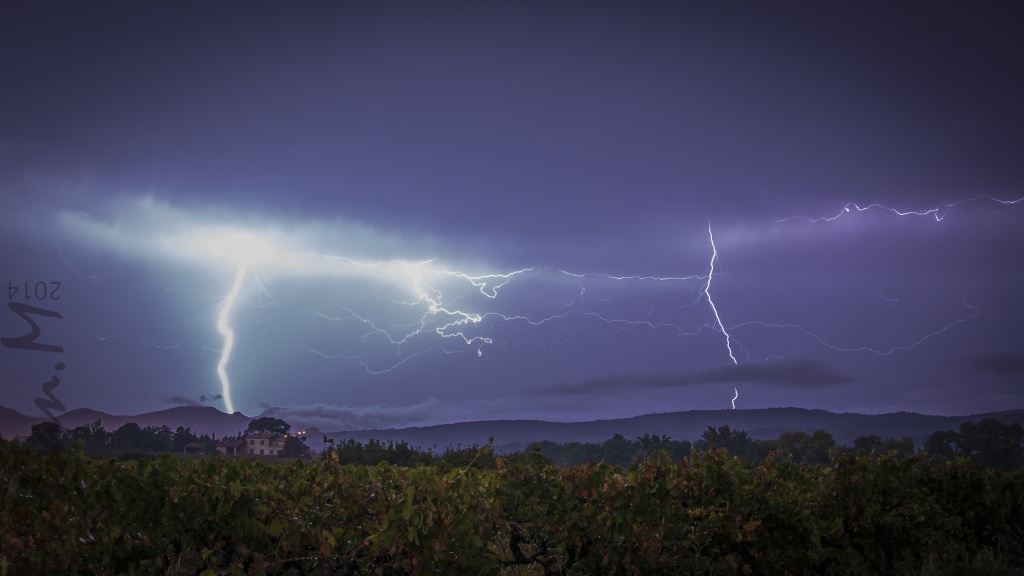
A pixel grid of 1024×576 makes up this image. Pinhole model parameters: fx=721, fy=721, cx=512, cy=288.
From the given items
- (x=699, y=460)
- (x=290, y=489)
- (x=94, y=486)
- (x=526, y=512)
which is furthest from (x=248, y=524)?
(x=699, y=460)

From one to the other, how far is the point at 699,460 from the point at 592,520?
1900 mm

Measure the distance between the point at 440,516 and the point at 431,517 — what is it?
0.11 meters

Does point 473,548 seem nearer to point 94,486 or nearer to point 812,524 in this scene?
point 94,486

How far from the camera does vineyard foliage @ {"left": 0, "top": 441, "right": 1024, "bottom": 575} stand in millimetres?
4371

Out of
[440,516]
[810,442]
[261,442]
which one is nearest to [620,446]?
[810,442]

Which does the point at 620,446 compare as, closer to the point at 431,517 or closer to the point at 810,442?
the point at 810,442

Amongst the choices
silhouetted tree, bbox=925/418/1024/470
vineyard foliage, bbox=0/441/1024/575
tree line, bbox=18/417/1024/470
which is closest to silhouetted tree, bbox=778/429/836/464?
tree line, bbox=18/417/1024/470

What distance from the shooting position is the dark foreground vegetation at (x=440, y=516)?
4.38 metres

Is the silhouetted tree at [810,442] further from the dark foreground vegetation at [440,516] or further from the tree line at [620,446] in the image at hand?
the dark foreground vegetation at [440,516]

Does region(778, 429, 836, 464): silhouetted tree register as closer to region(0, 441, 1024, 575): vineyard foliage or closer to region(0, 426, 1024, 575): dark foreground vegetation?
region(0, 426, 1024, 575): dark foreground vegetation

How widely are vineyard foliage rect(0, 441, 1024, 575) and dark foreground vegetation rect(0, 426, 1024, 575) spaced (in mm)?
12

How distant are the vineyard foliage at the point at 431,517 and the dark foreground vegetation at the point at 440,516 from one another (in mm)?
12

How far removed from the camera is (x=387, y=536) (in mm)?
4402

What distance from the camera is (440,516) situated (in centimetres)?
443
